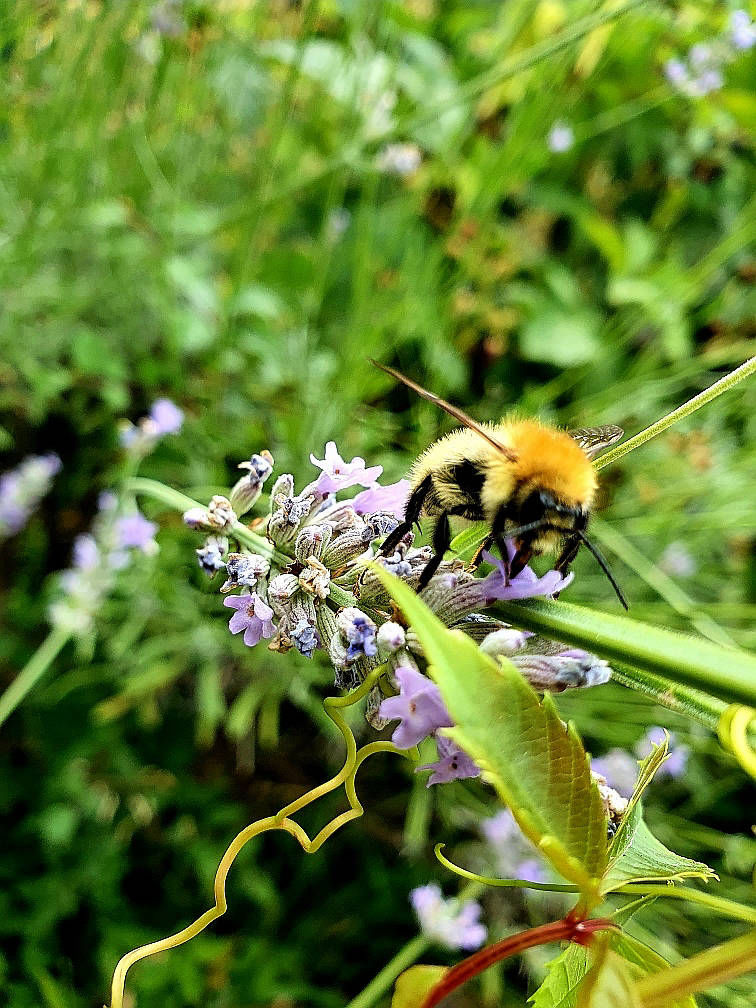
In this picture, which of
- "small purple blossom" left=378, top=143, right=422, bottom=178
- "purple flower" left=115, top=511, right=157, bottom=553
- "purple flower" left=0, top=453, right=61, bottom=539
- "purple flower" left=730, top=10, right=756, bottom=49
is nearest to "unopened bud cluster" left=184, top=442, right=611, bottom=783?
"purple flower" left=115, top=511, right=157, bottom=553

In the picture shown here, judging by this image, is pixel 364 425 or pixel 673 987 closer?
pixel 673 987

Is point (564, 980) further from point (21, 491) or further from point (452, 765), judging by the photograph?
point (21, 491)

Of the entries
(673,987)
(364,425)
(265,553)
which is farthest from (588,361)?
(673,987)

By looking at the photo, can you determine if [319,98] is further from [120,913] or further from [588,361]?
[120,913]

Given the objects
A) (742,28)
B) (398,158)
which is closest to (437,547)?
(742,28)

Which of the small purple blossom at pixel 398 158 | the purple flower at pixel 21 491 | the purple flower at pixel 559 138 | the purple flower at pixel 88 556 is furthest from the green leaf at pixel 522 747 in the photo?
the small purple blossom at pixel 398 158

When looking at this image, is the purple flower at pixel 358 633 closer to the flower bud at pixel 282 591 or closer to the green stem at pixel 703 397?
the flower bud at pixel 282 591
